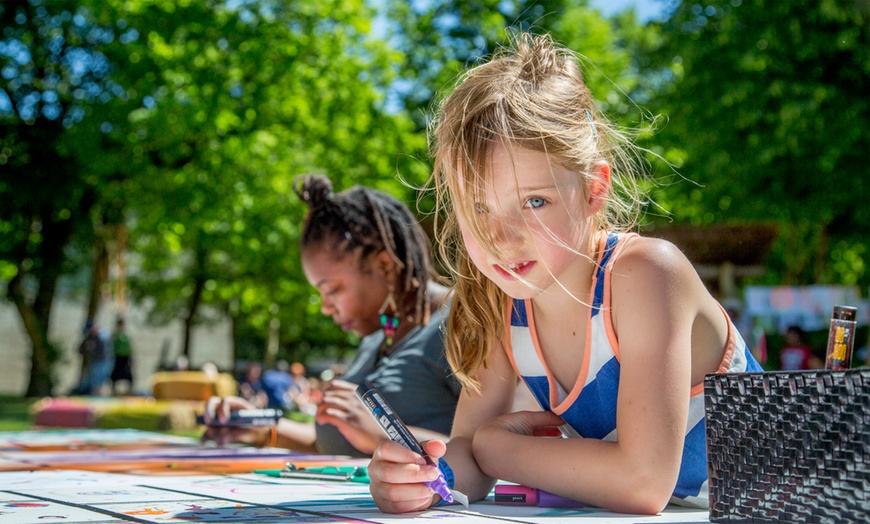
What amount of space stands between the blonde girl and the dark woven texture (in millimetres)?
150

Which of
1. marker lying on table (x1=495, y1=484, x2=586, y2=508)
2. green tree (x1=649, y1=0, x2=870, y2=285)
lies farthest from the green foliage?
marker lying on table (x1=495, y1=484, x2=586, y2=508)

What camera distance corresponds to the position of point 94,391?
16.7m

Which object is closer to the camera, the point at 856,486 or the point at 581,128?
the point at 856,486

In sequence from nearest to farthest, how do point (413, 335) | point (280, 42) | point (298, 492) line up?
point (298, 492) → point (413, 335) → point (280, 42)

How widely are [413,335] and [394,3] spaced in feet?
58.1

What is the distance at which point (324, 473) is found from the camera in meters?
2.17

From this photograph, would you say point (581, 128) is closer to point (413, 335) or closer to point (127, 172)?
point (413, 335)

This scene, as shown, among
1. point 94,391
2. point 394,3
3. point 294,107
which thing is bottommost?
point 94,391

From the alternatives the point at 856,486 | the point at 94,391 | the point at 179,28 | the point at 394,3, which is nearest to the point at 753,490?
the point at 856,486

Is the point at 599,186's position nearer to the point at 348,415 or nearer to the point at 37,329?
the point at 348,415

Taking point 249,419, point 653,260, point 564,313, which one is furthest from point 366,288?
point 653,260

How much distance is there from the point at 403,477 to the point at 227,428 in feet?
5.97

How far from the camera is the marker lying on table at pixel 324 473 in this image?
2127 millimetres

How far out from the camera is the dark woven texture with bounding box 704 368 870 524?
1.12 m
